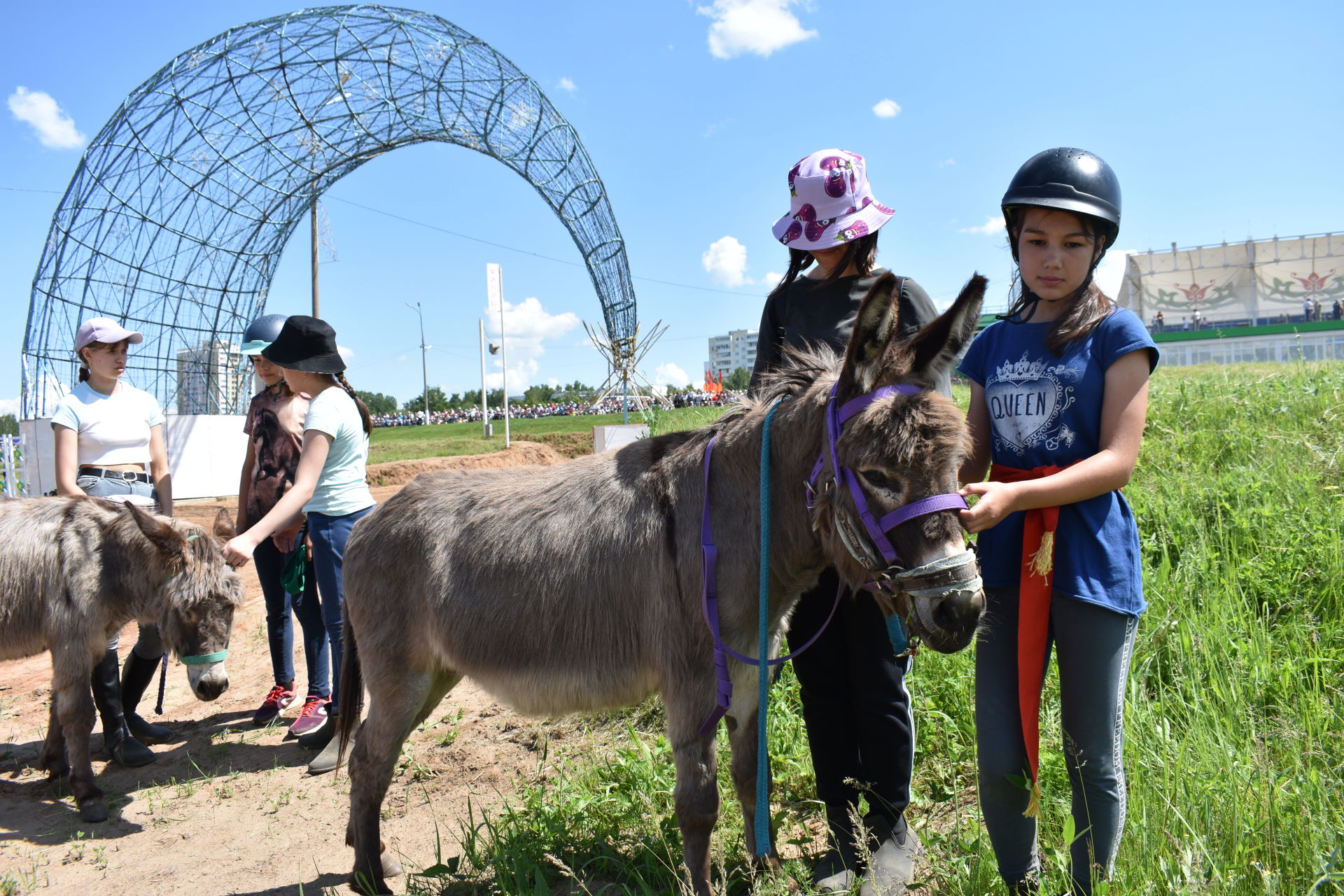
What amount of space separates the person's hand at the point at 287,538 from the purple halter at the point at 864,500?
390cm

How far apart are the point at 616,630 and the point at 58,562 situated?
3866 mm

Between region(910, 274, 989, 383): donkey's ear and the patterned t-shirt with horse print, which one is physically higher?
region(910, 274, 989, 383): donkey's ear

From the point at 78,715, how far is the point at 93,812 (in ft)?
1.82

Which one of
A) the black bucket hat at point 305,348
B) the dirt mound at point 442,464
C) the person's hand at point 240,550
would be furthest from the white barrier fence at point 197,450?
the person's hand at point 240,550

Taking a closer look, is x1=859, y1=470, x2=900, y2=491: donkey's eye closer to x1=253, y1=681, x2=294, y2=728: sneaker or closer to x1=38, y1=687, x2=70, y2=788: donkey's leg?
x1=253, y1=681, x2=294, y2=728: sneaker

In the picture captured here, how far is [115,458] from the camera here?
15.7ft

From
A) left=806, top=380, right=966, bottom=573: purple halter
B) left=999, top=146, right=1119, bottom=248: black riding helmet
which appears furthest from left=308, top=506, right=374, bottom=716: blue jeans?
left=999, top=146, right=1119, bottom=248: black riding helmet

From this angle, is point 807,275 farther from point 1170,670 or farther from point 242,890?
point 242,890

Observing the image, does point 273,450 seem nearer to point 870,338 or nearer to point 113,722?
point 113,722

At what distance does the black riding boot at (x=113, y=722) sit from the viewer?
4.71 m

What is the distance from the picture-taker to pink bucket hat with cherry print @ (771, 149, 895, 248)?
2592mm

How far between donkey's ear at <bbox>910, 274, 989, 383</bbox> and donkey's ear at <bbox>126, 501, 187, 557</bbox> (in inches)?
167

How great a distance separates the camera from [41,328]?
16.4 metres

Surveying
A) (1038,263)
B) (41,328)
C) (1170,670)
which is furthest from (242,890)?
(41,328)
